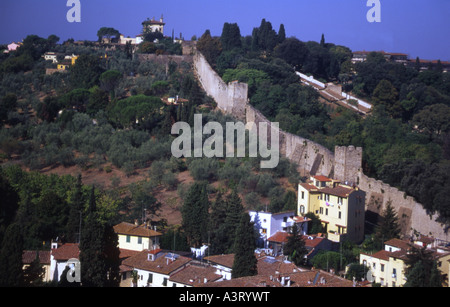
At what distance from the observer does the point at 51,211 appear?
60.8 ft

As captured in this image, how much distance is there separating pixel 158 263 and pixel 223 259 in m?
1.70

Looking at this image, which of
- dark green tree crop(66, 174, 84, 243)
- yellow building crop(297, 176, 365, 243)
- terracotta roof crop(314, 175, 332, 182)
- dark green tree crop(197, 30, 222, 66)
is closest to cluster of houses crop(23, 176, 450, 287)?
yellow building crop(297, 176, 365, 243)

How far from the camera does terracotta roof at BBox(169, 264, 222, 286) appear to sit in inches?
551

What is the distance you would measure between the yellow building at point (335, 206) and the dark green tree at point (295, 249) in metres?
2.52

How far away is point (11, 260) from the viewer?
41.1ft

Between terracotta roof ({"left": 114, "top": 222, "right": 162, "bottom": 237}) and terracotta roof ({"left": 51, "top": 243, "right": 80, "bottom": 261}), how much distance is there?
6.50 feet

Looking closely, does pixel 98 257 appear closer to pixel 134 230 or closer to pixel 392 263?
pixel 134 230

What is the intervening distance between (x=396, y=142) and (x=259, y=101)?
6.88 m

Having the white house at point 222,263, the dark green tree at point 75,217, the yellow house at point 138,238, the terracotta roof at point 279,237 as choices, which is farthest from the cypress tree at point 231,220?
the dark green tree at point 75,217

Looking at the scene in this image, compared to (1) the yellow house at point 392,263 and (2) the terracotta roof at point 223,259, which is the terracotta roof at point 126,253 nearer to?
(2) the terracotta roof at point 223,259

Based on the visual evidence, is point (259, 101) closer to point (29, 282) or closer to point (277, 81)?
point (277, 81)

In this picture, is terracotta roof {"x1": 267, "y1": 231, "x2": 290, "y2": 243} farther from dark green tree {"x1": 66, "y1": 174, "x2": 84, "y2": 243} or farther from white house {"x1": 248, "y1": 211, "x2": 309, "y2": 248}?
dark green tree {"x1": 66, "y1": 174, "x2": 84, "y2": 243}
